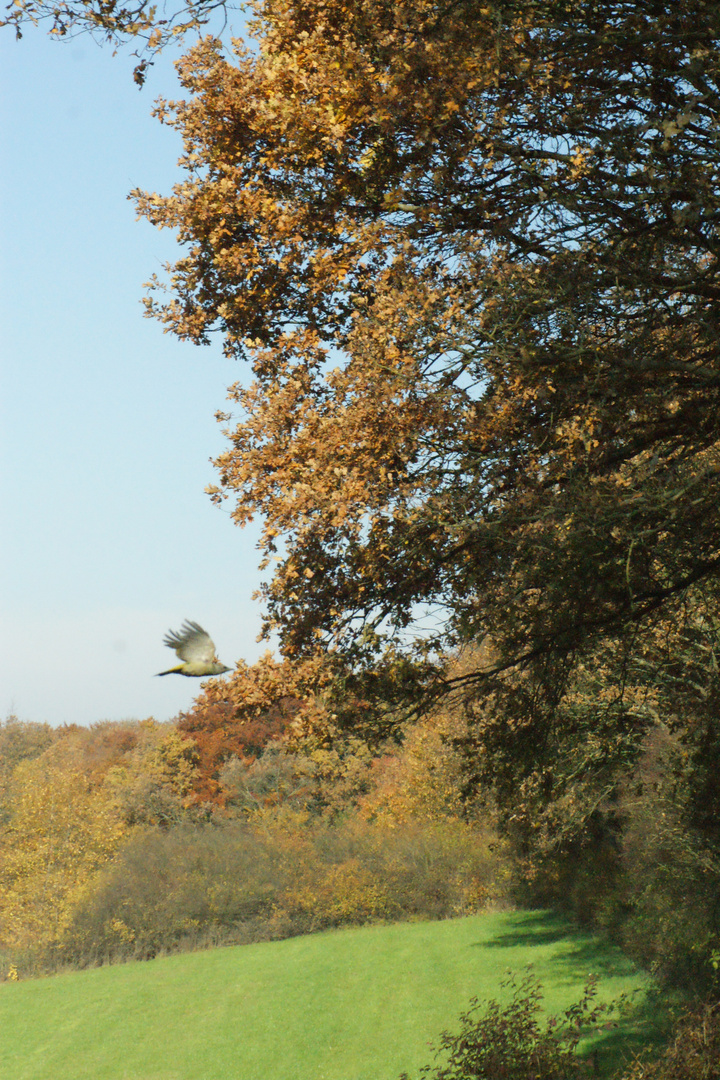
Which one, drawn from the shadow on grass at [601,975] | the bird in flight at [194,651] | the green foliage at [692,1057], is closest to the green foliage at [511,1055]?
the shadow on grass at [601,975]

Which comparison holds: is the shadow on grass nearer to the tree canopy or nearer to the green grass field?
the green grass field

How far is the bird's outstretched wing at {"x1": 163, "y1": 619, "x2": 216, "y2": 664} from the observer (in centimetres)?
682

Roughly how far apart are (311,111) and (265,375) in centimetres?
187

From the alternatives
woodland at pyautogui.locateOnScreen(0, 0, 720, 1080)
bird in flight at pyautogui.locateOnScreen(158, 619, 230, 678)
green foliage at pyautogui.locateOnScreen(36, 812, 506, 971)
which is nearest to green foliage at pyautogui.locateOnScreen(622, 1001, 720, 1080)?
woodland at pyautogui.locateOnScreen(0, 0, 720, 1080)

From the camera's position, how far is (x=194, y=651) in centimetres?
687

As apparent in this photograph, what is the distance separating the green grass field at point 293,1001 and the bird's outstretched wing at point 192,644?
39.5 feet

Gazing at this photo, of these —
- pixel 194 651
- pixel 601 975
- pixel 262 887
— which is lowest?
pixel 601 975

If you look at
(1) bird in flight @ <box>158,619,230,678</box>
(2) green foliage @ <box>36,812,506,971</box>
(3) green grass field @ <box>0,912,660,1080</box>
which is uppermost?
(1) bird in flight @ <box>158,619,230,678</box>

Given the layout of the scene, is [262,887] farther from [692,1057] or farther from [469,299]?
[469,299]

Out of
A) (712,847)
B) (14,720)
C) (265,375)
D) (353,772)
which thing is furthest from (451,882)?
(14,720)

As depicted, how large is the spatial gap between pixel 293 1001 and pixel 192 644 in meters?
23.6

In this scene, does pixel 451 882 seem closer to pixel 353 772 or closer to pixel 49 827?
pixel 353 772

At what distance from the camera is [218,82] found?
23.1ft

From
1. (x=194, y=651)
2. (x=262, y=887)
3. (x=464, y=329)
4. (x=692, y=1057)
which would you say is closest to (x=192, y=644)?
(x=194, y=651)
